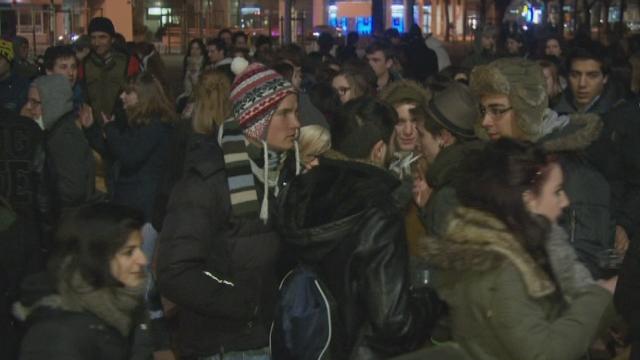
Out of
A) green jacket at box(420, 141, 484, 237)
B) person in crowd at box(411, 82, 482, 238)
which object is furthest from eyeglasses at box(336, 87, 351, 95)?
green jacket at box(420, 141, 484, 237)

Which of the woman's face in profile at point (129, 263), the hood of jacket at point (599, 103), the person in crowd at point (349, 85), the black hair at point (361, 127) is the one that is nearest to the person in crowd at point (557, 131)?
the black hair at point (361, 127)

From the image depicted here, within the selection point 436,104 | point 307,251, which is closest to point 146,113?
point 436,104

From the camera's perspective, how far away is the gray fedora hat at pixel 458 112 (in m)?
5.86

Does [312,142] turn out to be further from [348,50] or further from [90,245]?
[348,50]

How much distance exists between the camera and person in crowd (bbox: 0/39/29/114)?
10.1 metres

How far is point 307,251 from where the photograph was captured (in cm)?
413

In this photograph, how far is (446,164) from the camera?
5125 millimetres

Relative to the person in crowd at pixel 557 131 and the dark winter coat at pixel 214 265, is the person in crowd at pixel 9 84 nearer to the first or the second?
the person in crowd at pixel 557 131

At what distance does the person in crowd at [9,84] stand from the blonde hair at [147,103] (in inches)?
76.2

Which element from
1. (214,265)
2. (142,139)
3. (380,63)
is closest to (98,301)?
(214,265)

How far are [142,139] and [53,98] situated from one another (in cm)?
84

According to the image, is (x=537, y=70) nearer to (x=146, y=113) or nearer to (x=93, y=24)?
(x=146, y=113)

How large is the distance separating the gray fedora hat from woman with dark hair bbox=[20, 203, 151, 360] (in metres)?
2.33

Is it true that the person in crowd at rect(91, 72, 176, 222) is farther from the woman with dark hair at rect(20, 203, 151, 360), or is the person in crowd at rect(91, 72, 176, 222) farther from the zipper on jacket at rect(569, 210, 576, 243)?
the woman with dark hair at rect(20, 203, 151, 360)
